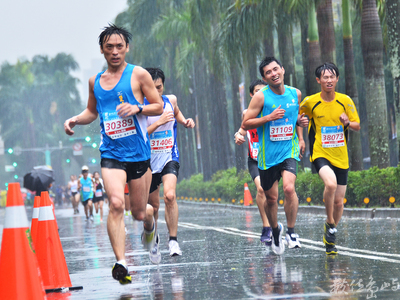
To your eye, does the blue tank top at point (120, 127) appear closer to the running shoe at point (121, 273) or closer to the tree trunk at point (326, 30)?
the running shoe at point (121, 273)

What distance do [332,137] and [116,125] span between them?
329 centimetres

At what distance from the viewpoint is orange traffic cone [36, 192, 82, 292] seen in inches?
291

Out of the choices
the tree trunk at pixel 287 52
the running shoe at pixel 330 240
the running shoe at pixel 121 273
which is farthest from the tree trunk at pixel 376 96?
the running shoe at pixel 121 273

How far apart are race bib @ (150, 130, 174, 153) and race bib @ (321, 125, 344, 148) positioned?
1.89 m

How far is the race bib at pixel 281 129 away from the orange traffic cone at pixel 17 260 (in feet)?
12.7

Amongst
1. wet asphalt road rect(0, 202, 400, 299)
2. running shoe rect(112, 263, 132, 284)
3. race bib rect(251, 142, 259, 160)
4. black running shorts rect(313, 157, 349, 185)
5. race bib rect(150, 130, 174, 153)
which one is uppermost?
race bib rect(150, 130, 174, 153)

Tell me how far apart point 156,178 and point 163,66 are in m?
43.3

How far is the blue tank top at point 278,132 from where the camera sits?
29.3ft

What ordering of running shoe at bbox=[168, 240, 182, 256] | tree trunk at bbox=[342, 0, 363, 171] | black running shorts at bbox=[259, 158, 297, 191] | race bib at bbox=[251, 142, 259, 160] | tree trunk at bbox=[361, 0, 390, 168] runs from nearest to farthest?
running shoe at bbox=[168, 240, 182, 256]
black running shorts at bbox=[259, 158, 297, 191]
race bib at bbox=[251, 142, 259, 160]
tree trunk at bbox=[361, 0, 390, 168]
tree trunk at bbox=[342, 0, 363, 171]

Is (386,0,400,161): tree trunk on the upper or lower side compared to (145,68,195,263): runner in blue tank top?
upper

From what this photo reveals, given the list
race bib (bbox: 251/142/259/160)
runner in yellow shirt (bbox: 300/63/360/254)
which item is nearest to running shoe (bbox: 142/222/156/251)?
runner in yellow shirt (bbox: 300/63/360/254)

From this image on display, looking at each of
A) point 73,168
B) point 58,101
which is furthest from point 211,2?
point 73,168

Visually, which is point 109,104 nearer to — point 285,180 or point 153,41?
point 285,180

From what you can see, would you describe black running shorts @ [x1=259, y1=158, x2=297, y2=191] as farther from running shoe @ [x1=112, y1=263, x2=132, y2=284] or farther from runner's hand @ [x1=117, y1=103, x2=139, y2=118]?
running shoe @ [x1=112, y1=263, x2=132, y2=284]
